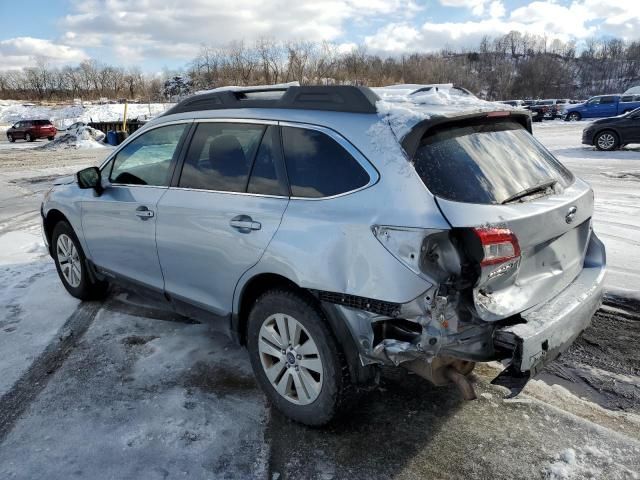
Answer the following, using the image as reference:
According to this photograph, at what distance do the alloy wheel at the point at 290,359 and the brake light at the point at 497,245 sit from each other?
103 cm

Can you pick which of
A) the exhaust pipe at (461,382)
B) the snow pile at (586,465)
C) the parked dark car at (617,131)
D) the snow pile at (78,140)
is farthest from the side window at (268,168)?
the snow pile at (78,140)

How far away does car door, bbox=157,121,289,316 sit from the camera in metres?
3.01

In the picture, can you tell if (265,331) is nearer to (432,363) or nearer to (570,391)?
(432,363)

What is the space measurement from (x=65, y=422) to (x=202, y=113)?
2207 mm

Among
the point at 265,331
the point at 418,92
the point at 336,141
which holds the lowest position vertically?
the point at 265,331

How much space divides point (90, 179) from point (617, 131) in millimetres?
17326

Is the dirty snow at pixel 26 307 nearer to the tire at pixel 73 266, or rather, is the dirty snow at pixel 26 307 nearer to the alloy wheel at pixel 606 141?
the tire at pixel 73 266

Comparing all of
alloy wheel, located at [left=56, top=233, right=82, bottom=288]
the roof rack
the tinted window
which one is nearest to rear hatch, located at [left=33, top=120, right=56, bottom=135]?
alloy wheel, located at [left=56, top=233, right=82, bottom=288]

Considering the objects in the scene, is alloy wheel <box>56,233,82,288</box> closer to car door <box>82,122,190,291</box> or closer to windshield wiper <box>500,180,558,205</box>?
car door <box>82,122,190,291</box>

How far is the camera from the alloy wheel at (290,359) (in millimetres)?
2854

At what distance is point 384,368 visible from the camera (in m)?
3.71

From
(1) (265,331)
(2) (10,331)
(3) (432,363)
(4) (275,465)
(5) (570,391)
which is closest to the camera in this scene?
(3) (432,363)

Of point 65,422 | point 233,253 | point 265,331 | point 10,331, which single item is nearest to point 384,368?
point 265,331

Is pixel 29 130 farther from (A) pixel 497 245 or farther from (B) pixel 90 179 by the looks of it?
(A) pixel 497 245
